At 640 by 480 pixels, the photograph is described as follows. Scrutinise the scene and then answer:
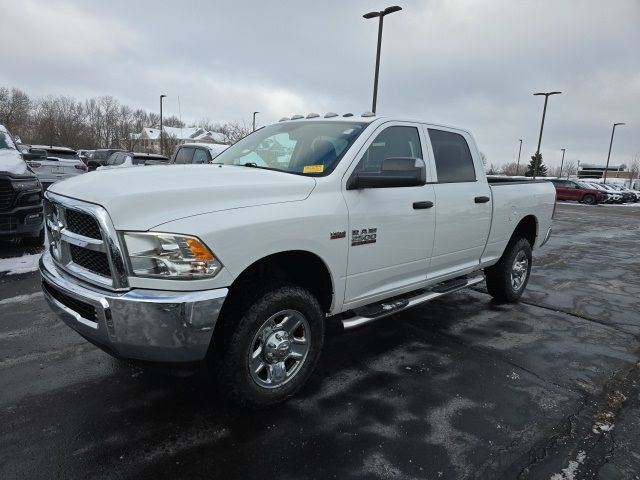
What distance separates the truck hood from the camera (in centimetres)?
240

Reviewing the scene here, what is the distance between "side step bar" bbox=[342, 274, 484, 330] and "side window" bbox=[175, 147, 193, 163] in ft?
24.1

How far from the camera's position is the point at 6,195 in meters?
6.80

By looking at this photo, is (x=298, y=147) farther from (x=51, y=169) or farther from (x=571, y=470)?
(x=51, y=169)

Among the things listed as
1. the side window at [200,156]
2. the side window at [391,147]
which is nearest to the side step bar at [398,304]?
the side window at [391,147]

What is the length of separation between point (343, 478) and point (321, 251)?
134 centimetres

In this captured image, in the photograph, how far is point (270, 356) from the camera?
2.91m

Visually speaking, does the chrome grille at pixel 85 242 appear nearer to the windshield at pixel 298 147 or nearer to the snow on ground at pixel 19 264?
the windshield at pixel 298 147

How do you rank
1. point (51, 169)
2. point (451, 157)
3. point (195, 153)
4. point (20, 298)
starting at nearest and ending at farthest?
point (451, 157) < point (20, 298) < point (195, 153) < point (51, 169)

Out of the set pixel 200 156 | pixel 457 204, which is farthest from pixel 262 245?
pixel 200 156

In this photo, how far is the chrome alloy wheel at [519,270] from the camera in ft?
18.3

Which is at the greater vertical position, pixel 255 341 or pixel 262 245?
pixel 262 245

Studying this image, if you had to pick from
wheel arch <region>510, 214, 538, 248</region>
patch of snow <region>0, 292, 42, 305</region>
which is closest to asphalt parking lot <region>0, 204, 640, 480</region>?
patch of snow <region>0, 292, 42, 305</region>

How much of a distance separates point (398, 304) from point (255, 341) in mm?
1409

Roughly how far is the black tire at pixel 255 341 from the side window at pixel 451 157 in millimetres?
1928
